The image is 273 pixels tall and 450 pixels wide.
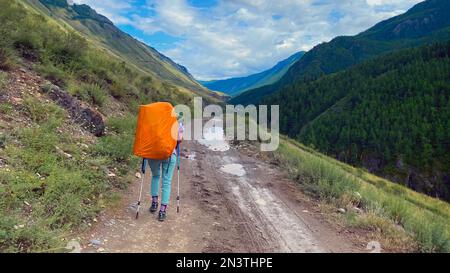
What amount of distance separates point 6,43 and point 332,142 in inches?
4045

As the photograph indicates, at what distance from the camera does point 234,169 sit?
45.6 ft

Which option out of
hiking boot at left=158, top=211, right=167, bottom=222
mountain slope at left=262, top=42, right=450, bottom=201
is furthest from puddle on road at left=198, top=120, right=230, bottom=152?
mountain slope at left=262, top=42, right=450, bottom=201

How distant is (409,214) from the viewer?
9594 mm

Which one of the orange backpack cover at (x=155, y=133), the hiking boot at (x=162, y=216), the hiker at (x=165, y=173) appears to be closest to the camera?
the orange backpack cover at (x=155, y=133)

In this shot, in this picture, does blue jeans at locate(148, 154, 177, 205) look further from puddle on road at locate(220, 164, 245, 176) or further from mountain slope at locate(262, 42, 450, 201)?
mountain slope at locate(262, 42, 450, 201)

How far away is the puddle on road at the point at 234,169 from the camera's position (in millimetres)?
13261

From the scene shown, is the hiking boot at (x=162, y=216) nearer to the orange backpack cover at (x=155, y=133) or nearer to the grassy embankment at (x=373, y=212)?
the orange backpack cover at (x=155, y=133)

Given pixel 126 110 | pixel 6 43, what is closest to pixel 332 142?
pixel 126 110

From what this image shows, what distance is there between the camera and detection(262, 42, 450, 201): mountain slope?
307ft

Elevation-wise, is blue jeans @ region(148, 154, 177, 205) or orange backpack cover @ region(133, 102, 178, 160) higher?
orange backpack cover @ region(133, 102, 178, 160)

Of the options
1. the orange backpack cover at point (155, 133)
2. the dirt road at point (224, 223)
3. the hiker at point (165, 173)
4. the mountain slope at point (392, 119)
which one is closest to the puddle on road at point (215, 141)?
the dirt road at point (224, 223)

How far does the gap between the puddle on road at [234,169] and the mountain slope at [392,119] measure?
8395 centimetres

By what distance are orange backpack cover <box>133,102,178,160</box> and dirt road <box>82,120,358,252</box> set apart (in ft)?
5.17

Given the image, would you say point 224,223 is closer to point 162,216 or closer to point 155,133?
point 162,216
